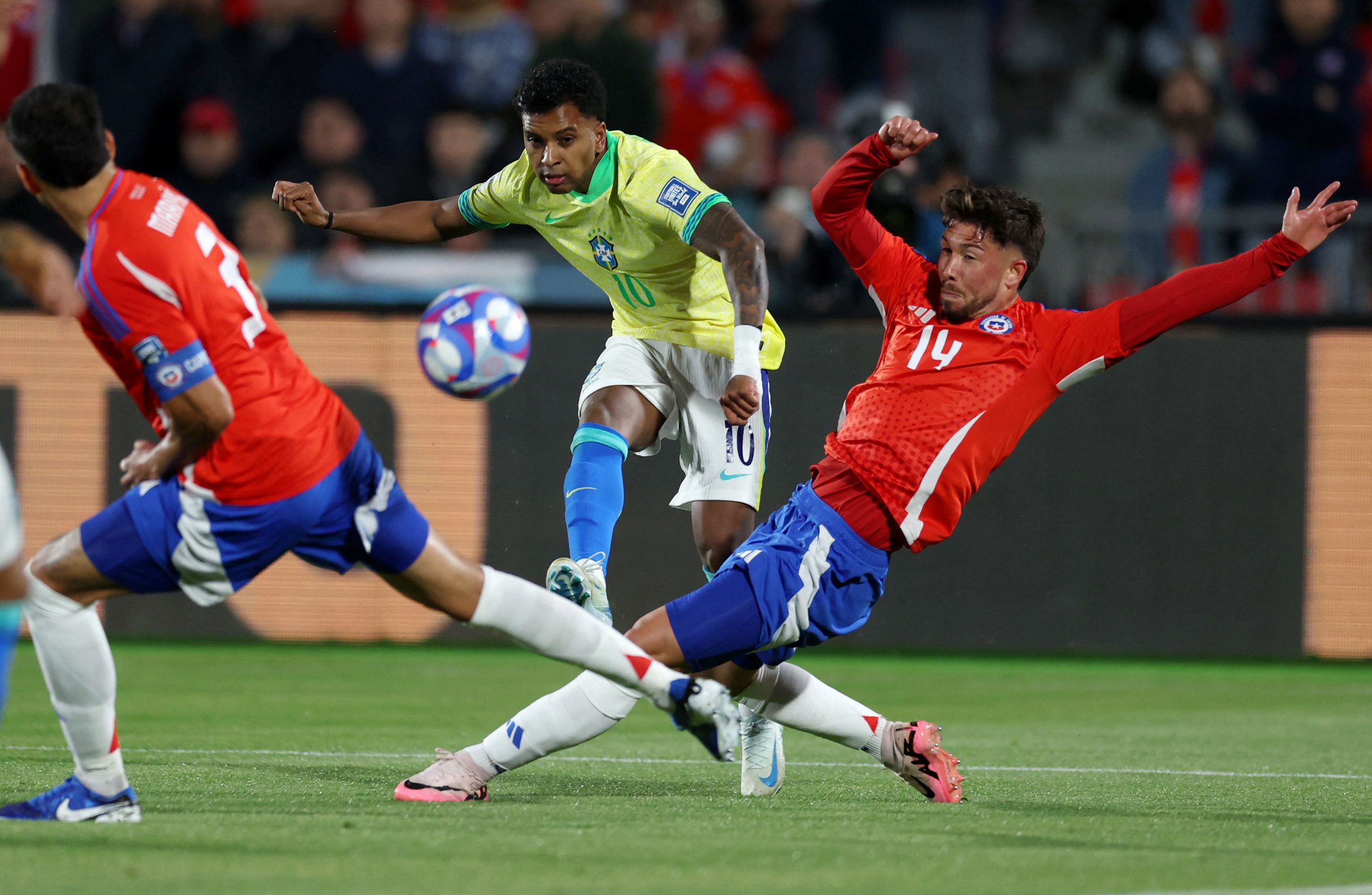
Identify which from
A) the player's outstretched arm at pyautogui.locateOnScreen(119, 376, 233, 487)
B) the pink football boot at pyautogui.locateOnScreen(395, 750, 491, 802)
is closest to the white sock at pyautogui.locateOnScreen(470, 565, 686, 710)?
the pink football boot at pyautogui.locateOnScreen(395, 750, 491, 802)

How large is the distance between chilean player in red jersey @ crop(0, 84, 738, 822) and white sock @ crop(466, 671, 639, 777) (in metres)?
0.53

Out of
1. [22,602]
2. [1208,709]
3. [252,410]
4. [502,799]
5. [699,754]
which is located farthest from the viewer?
[1208,709]

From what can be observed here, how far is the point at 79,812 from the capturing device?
4.66 meters

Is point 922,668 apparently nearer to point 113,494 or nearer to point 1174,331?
point 1174,331

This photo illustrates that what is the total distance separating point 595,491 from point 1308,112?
25.8 ft

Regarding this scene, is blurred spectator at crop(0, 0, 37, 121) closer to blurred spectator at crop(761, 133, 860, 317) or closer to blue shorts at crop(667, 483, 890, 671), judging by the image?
blurred spectator at crop(761, 133, 860, 317)

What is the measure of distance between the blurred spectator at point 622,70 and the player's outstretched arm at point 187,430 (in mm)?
7472

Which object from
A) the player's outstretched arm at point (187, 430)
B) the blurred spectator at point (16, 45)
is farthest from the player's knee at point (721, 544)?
the blurred spectator at point (16, 45)

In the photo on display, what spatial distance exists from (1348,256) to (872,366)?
10.5 feet

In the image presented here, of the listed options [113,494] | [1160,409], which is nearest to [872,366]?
[1160,409]

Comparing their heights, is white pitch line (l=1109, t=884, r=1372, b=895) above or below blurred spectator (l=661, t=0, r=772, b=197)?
below

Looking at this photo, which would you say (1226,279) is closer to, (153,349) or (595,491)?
(595,491)

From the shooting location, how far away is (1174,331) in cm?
1037

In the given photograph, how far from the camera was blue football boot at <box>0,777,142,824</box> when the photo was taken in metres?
4.66
